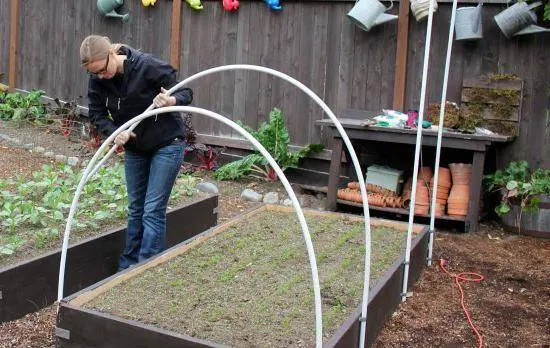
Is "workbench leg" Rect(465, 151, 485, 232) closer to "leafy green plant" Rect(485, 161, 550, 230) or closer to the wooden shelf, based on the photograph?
the wooden shelf

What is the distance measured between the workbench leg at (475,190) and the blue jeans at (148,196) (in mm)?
2981

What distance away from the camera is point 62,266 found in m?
3.81

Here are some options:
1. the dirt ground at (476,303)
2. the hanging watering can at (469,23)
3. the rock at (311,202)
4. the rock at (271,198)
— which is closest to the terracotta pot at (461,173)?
the dirt ground at (476,303)

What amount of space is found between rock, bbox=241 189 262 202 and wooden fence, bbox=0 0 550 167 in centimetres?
90

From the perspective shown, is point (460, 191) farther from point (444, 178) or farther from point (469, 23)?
point (469, 23)

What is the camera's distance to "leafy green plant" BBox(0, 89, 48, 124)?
977cm

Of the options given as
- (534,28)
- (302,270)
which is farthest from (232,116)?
(302,270)

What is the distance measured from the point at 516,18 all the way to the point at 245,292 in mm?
3944

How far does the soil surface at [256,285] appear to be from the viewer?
3.56m

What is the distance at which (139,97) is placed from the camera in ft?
14.5

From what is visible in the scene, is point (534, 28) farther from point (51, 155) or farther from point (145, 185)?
point (51, 155)

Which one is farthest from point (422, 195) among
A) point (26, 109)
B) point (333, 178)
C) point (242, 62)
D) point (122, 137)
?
point (26, 109)

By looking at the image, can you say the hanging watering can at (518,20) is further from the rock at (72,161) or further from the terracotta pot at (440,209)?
the rock at (72,161)

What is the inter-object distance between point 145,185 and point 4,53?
691 cm
